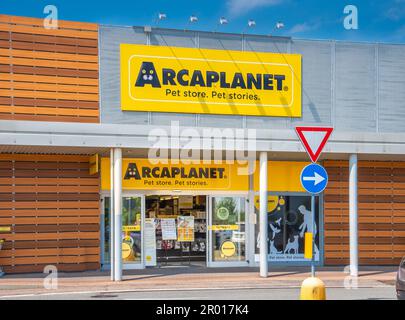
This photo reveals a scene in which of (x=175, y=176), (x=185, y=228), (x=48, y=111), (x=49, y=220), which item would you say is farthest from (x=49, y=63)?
(x=185, y=228)

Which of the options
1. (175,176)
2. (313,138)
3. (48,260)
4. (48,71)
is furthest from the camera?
(175,176)

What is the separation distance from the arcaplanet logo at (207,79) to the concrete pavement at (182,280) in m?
5.17

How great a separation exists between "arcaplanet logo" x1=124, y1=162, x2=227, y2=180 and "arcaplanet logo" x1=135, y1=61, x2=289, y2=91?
2340 millimetres

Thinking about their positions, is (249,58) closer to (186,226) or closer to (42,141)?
(186,226)

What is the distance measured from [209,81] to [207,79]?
0.08 metres

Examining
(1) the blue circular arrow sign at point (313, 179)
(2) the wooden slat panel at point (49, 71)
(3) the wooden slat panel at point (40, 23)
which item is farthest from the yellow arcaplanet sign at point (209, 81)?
(1) the blue circular arrow sign at point (313, 179)

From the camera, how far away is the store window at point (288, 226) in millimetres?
17312

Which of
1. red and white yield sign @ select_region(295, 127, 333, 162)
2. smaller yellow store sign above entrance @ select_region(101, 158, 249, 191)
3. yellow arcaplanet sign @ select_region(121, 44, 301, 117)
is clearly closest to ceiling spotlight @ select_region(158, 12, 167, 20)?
yellow arcaplanet sign @ select_region(121, 44, 301, 117)

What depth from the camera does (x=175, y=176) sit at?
16.6m

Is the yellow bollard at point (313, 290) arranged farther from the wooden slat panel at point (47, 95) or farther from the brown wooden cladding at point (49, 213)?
the wooden slat panel at point (47, 95)

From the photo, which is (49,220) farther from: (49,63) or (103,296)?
(103,296)

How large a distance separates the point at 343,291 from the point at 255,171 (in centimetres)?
543

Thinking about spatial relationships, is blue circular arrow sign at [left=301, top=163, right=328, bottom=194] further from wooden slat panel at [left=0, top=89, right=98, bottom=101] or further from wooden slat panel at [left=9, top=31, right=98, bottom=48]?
wooden slat panel at [left=9, top=31, right=98, bottom=48]
